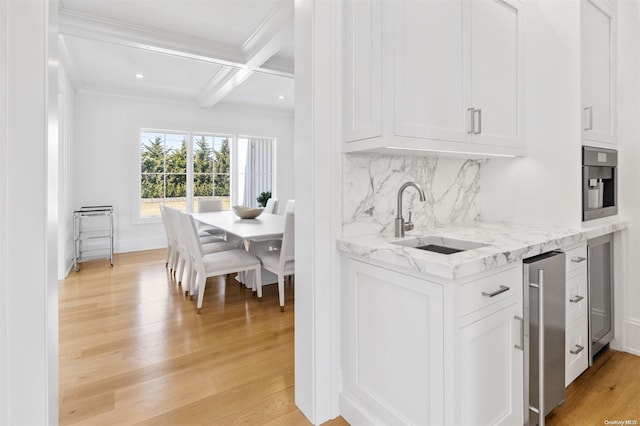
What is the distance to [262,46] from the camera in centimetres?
365

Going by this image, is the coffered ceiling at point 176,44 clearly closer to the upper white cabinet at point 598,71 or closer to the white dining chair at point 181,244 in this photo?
the white dining chair at point 181,244

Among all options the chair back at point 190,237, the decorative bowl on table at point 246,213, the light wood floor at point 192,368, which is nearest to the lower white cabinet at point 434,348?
the light wood floor at point 192,368

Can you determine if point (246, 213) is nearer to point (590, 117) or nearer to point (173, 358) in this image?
point (173, 358)

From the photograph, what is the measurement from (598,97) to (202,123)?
19.6 feet

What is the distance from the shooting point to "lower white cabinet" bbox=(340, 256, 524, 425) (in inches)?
48.1

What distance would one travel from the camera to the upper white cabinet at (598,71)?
202cm

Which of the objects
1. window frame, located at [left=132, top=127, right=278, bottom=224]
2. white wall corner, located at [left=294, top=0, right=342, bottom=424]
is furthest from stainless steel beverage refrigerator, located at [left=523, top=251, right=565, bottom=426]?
window frame, located at [left=132, top=127, right=278, bottom=224]

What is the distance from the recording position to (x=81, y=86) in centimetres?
525

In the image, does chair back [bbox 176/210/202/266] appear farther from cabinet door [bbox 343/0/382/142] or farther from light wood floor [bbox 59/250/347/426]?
cabinet door [bbox 343/0/382/142]

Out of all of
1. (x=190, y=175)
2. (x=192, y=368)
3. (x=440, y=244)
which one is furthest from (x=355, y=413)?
(x=190, y=175)

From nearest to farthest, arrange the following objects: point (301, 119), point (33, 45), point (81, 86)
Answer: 1. point (33, 45)
2. point (301, 119)
3. point (81, 86)

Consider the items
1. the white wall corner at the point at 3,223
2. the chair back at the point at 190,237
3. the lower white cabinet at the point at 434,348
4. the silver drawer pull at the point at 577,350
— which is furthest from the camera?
the chair back at the point at 190,237

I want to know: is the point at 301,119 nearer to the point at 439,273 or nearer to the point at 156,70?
the point at 439,273

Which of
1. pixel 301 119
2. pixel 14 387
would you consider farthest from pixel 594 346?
pixel 14 387
